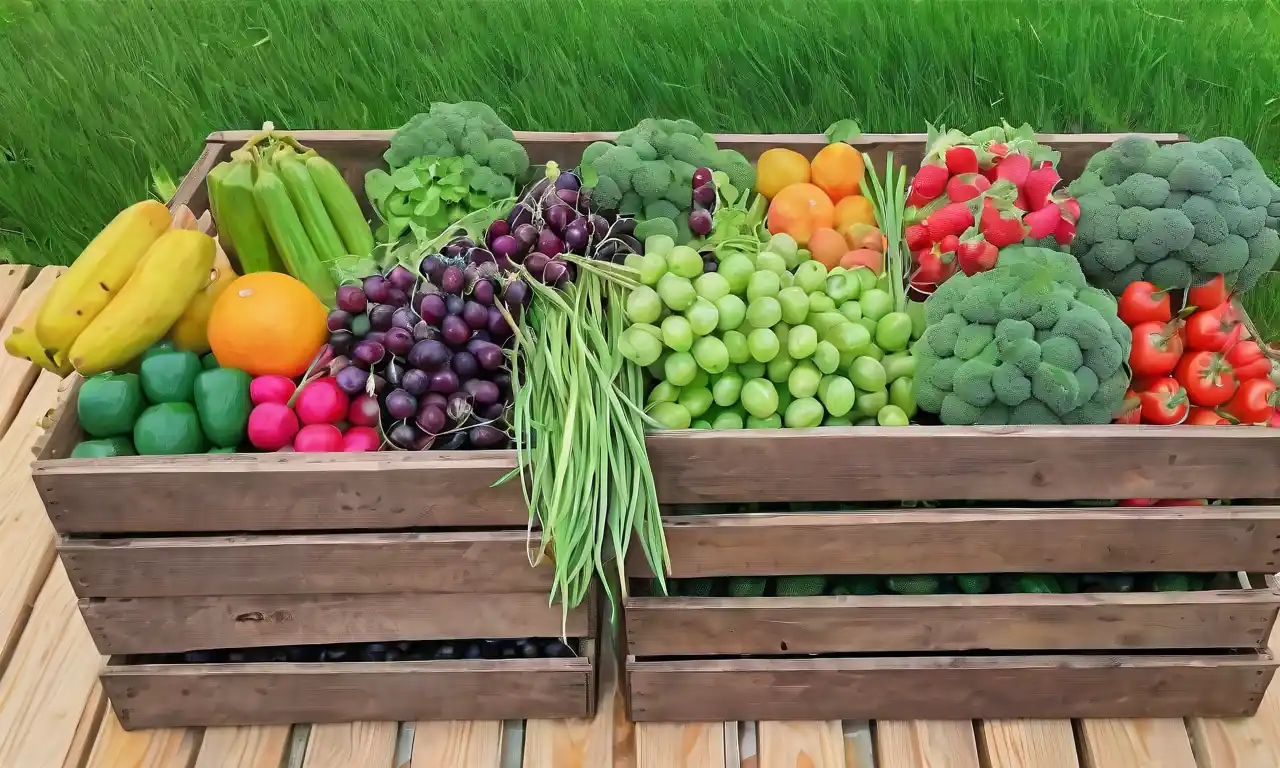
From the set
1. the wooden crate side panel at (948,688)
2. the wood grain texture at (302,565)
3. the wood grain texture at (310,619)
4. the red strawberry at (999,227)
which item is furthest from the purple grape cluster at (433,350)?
the red strawberry at (999,227)

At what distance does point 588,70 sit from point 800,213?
92 cm

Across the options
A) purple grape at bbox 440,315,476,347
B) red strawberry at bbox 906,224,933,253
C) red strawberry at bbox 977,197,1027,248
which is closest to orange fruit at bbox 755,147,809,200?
red strawberry at bbox 906,224,933,253

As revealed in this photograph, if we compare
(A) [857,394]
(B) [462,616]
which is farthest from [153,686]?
(A) [857,394]

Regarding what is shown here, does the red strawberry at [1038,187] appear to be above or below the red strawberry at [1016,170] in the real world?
below

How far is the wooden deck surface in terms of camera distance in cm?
150

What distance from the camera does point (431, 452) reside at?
1261 mm

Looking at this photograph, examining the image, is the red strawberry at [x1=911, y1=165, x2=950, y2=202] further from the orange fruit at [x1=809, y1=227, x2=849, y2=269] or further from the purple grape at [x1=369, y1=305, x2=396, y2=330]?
the purple grape at [x1=369, y1=305, x2=396, y2=330]

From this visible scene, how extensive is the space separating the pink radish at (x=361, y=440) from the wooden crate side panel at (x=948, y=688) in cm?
52

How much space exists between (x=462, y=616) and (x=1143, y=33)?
2.09 m

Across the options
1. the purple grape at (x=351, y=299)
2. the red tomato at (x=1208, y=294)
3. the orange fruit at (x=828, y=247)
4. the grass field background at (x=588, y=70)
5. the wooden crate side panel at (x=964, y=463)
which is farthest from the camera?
the grass field background at (x=588, y=70)

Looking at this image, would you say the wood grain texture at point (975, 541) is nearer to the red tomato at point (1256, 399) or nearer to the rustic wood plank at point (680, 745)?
the red tomato at point (1256, 399)

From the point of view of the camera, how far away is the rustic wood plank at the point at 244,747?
1.50 metres

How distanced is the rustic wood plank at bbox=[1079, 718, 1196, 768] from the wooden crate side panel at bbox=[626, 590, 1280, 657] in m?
0.17

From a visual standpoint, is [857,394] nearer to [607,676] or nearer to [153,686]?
[607,676]
